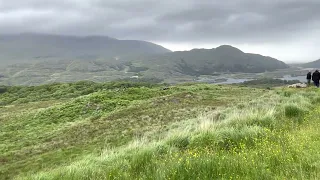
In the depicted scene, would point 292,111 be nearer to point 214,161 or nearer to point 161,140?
point 161,140

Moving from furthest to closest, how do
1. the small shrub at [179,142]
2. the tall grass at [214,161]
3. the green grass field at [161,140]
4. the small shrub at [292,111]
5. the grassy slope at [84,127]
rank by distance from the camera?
the grassy slope at [84,127], the small shrub at [292,111], the small shrub at [179,142], the green grass field at [161,140], the tall grass at [214,161]

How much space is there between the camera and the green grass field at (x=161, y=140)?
26.6 ft

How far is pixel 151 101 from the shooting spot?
110 ft

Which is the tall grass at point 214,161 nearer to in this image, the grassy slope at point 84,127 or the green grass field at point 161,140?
the green grass field at point 161,140

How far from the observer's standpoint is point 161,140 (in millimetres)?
13398

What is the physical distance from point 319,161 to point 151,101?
1037 inches

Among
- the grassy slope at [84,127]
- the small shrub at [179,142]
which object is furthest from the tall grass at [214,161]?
the grassy slope at [84,127]

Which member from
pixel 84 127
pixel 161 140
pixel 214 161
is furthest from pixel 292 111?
pixel 84 127

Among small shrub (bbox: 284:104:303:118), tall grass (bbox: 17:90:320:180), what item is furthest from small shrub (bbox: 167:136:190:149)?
small shrub (bbox: 284:104:303:118)

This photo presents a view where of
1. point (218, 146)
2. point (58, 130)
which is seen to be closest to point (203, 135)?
point (218, 146)

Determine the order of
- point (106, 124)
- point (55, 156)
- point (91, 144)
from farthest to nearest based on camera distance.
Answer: point (106, 124) < point (91, 144) < point (55, 156)

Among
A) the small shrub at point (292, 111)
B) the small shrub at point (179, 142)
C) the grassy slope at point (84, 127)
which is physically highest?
the small shrub at point (292, 111)

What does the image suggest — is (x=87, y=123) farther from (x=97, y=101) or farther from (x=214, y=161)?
(x=214, y=161)

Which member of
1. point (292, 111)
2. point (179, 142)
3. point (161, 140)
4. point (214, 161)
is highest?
point (214, 161)
